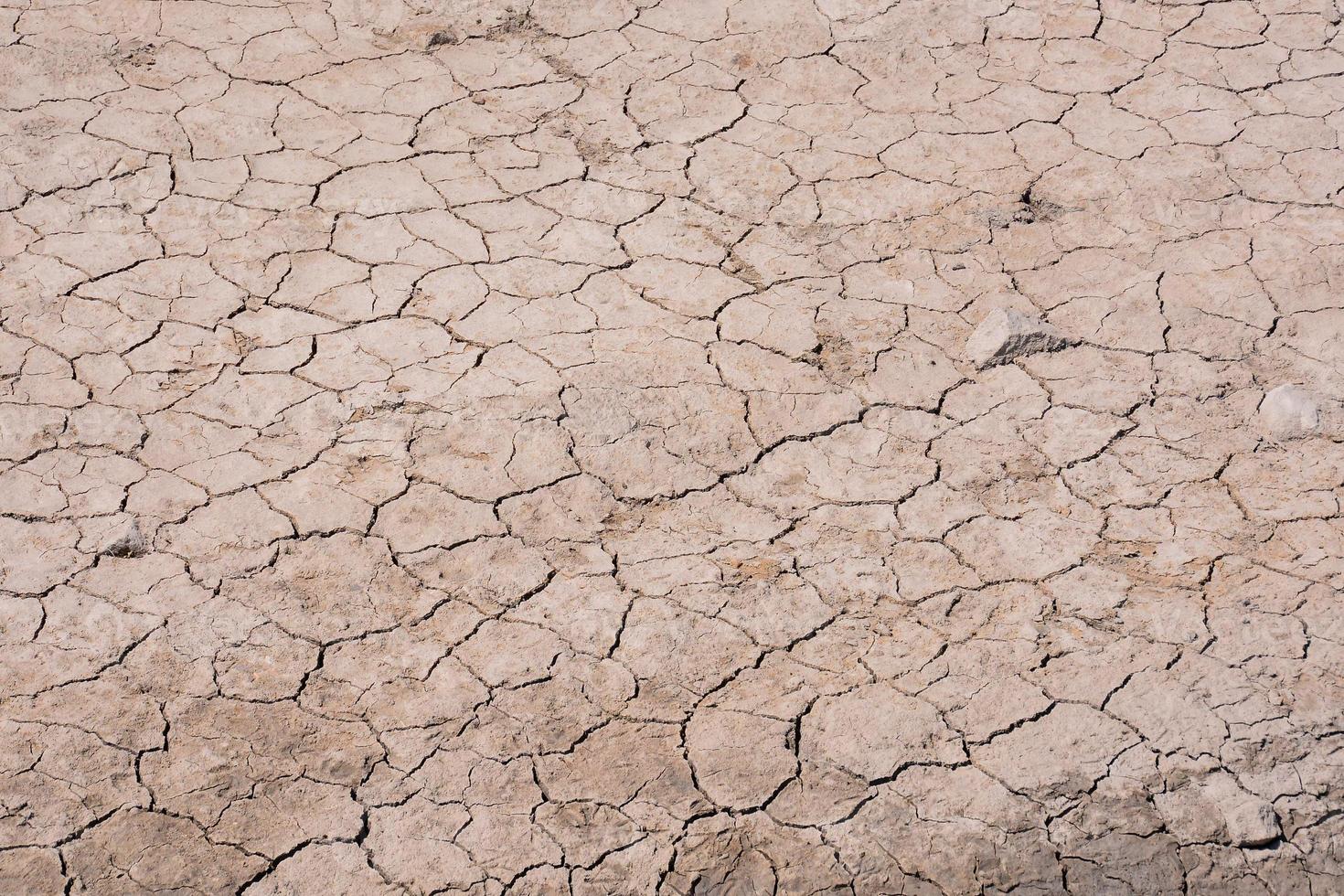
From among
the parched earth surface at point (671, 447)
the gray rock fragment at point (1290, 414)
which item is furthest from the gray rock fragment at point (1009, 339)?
the gray rock fragment at point (1290, 414)

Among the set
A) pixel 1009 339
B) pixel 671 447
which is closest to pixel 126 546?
pixel 671 447

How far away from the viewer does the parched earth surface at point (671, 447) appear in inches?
96.4

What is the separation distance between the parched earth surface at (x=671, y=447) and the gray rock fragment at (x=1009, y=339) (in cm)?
1

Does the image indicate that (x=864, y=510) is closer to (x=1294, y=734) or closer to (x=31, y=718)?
(x=1294, y=734)

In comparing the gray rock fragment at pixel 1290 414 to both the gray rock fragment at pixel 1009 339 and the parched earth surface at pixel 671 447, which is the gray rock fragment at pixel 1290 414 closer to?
the parched earth surface at pixel 671 447

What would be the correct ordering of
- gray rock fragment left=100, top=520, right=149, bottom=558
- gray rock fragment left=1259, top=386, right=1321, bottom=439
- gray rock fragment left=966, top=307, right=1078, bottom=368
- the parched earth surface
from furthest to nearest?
1. gray rock fragment left=966, top=307, right=1078, bottom=368
2. gray rock fragment left=1259, top=386, right=1321, bottom=439
3. gray rock fragment left=100, top=520, right=149, bottom=558
4. the parched earth surface

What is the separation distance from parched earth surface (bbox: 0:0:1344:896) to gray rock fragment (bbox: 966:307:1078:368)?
0.04 ft

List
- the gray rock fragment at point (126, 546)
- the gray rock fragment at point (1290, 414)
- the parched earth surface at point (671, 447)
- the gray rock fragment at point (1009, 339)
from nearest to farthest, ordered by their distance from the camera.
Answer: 1. the parched earth surface at point (671, 447)
2. the gray rock fragment at point (126, 546)
3. the gray rock fragment at point (1290, 414)
4. the gray rock fragment at point (1009, 339)

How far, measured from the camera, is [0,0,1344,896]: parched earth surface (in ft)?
8.04

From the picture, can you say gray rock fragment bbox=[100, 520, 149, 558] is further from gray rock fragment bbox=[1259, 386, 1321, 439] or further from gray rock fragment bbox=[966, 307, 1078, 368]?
gray rock fragment bbox=[1259, 386, 1321, 439]

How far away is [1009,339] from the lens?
11.0 feet

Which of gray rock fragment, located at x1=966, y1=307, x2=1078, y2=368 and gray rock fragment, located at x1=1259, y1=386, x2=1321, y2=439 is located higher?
gray rock fragment, located at x1=966, y1=307, x2=1078, y2=368

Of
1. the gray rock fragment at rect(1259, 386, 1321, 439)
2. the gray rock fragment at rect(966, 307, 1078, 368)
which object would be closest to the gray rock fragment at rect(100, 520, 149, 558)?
the gray rock fragment at rect(966, 307, 1078, 368)

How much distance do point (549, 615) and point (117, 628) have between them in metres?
0.89
